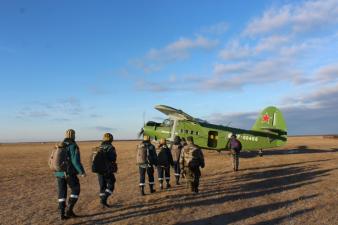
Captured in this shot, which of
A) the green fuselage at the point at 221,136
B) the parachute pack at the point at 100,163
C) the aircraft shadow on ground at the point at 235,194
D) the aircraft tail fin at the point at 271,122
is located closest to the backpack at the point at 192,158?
the aircraft shadow on ground at the point at 235,194

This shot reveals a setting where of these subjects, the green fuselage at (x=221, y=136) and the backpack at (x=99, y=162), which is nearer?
the backpack at (x=99, y=162)

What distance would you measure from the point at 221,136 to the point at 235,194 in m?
14.5

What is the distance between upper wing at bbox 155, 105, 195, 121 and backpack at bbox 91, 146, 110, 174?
53.5 ft

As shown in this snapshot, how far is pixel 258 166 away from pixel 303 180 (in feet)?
18.6

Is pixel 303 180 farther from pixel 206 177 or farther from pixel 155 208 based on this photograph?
pixel 155 208

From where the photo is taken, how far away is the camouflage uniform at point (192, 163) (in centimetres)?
1370

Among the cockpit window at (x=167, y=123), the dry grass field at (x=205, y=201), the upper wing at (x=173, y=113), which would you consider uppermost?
the upper wing at (x=173, y=113)

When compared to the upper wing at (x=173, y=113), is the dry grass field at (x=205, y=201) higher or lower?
lower

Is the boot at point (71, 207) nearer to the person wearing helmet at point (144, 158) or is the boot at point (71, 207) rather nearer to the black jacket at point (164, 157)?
the person wearing helmet at point (144, 158)

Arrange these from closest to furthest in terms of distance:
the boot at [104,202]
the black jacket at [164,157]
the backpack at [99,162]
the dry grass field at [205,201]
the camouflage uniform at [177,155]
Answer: the dry grass field at [205,201] < the backpack at [99,162] < the boot at [104,202] < the black jacket at [164,157] < the camouflage uniform at [177,155]

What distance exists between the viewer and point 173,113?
1133 inches

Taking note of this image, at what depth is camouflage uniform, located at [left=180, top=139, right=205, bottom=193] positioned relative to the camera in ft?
45.0

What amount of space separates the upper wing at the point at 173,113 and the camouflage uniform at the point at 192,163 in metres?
13.8

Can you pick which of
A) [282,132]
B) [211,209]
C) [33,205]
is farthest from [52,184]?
[282,132]
